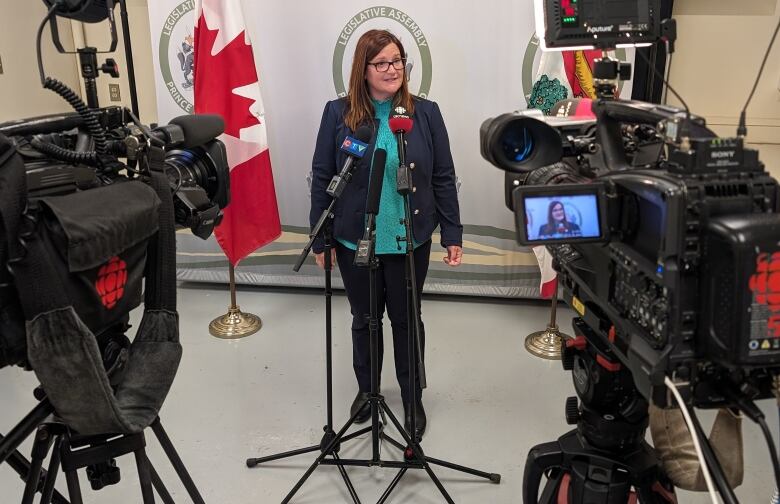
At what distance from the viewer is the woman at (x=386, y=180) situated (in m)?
2.29

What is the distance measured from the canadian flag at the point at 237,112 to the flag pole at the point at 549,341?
148 cm

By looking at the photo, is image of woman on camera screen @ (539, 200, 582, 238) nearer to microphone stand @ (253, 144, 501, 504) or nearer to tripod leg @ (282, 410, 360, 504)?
microphone stand @ (253, 144, 501, 504)

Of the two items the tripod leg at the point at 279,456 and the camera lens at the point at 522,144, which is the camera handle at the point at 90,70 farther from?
the tripod leg at the point at 279,456

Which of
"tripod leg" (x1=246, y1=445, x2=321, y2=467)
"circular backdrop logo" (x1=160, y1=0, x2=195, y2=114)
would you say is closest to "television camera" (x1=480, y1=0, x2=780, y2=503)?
"tripod leg" (x1=246, y1=445, x2=321, y2=467)

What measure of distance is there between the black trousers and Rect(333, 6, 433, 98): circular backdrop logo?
1.39 meters

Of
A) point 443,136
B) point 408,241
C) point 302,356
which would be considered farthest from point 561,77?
point 302,356

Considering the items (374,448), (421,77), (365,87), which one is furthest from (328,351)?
(421,77)

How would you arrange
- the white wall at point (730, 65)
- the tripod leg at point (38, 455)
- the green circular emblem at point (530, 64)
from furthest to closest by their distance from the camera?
the green circular emblem at point (530, 64), the white wall at point (730, 65), the tripod leg at point (38, 455)

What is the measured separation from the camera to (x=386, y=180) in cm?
236

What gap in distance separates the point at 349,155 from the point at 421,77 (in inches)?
72.3

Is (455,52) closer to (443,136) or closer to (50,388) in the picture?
(443,136)

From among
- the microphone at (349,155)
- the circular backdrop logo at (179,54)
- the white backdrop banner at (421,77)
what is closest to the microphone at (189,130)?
the microphone at (349,155)

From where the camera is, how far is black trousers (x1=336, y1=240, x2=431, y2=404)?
94.6 inches

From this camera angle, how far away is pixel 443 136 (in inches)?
95.7
